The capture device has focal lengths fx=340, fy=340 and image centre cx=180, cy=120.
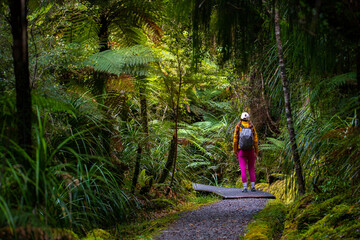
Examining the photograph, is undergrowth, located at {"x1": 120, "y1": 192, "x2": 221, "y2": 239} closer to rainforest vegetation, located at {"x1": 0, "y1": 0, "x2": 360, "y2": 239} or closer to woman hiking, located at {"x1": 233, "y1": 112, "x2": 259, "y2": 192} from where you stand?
rainforest vegetation, located at {"x1": 0, "y1": 0, "x2": 360, "y2": 239}

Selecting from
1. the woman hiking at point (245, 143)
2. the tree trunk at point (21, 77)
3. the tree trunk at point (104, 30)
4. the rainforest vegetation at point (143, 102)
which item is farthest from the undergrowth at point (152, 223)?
the tree trunk at point (104, 30)

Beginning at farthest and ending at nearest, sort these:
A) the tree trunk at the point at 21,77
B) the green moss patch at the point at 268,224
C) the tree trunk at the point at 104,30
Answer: the tree trunk at the point at 104,30
the green moss patch at the point at 268,224
the tree trunk at the point at 21,77

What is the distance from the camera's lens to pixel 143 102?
5.61 metres

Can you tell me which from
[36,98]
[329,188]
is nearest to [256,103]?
[329,188]

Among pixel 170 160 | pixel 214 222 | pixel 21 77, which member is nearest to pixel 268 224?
pixel 214 222

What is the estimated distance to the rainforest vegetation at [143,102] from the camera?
6.49 ft

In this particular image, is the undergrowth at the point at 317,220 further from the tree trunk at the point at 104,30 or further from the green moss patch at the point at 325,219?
the tree trunk at the point at 104,30

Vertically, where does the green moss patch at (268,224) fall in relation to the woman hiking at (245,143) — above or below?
below

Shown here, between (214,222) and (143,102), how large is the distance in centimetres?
243

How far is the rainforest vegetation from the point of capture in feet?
6.49

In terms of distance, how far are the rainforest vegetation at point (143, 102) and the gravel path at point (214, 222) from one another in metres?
0.25

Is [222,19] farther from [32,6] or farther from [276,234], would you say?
[32,6]

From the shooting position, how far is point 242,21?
2551 mm

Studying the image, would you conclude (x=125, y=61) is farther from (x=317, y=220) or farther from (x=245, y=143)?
(x=317, y=220)
